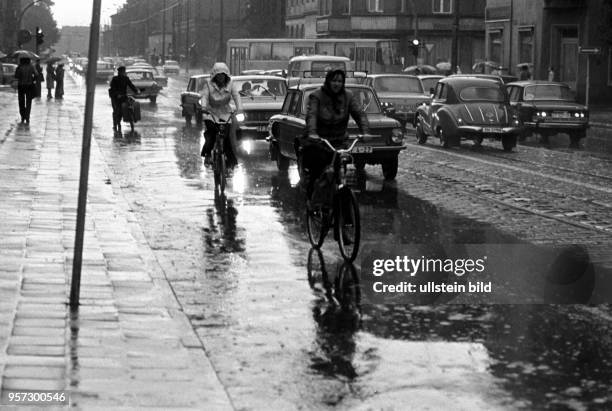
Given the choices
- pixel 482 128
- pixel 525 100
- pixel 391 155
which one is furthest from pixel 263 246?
pixel 525 100

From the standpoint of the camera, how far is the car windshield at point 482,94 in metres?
30.1

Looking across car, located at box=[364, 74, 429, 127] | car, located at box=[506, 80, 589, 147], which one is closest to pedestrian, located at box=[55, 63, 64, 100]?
car, located at box=[364, 74, 429, 127]

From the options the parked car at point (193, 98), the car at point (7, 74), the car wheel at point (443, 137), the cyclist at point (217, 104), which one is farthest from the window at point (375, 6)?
the cyclist at point (217, 104)

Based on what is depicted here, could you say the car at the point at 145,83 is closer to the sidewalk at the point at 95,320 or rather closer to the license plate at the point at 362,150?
the license plate at the point at 362,150

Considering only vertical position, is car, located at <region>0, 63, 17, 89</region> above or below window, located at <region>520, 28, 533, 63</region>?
below

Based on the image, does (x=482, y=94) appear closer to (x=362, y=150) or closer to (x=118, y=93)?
(x=118, y=93)

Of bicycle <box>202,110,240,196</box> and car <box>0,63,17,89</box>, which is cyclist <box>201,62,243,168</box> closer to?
bicycle <box>202,110,240,196</box>

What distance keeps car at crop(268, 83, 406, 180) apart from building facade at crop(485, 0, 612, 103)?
31118mm

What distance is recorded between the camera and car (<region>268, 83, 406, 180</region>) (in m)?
20.2

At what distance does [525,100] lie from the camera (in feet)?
110

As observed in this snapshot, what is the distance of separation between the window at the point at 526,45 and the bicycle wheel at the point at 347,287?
164 feet

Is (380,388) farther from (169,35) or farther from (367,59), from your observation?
(169,35)

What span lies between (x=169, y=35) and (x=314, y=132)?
165 metres

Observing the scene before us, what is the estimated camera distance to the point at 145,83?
191 ft
